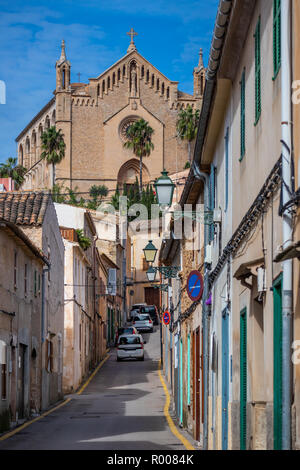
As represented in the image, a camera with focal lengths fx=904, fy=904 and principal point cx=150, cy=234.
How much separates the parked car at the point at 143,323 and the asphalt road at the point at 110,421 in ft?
68.1

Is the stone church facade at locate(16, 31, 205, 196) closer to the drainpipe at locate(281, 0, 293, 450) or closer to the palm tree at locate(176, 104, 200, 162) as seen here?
the palm tree at locate(176, 104, 200, 162)

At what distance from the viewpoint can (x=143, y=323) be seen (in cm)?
6656

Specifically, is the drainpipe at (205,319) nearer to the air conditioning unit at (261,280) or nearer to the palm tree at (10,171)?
the air conditioning unit at (261,280)

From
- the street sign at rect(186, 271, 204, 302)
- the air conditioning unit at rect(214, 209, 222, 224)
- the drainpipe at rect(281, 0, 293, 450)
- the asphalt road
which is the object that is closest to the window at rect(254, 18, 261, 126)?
the drainpipe at rect(281, 0, 293, 450)

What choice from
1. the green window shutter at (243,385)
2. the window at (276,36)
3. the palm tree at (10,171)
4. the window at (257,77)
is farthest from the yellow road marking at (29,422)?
the palm tree at (10,171)

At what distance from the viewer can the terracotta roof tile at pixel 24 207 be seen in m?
30.2

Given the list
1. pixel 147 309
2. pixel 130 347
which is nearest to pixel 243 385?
pixel 130 347

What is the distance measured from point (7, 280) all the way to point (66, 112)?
81.3 meters

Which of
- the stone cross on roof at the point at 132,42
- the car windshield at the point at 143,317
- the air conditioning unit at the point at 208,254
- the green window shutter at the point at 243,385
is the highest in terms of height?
the stone cross on roof at the point at 132,42

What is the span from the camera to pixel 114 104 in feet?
342

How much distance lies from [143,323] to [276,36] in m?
58.5

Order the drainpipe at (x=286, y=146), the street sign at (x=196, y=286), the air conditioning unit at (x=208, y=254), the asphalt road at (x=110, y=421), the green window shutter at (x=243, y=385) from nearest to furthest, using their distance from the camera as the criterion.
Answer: the drainpipe at (x=286, y=146), the green window shutter at (x=243, y=385), the street sign at (x=196, y=286), the air conditioning unit at (x=208, y=254), the asphalt road at (x=110, y=421)

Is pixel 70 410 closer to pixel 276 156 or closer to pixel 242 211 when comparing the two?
pixel 242 211

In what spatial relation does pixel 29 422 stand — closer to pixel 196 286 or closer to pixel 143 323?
pixel 196 286
